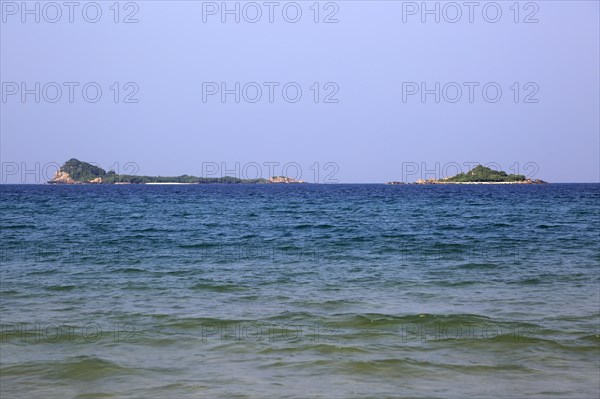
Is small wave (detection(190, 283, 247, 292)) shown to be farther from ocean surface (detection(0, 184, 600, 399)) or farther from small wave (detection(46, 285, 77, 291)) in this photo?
small wave (detection(46, 285, 77, 291))

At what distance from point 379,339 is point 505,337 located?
184 centimetres

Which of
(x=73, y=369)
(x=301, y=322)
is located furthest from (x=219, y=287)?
(x=73, y=369)

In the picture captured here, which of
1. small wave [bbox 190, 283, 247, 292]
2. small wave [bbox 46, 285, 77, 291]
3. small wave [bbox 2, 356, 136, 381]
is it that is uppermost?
small wave [bbox 46, 285, 77, 291]

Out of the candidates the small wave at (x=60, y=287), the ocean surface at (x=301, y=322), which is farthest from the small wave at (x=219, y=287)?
the small wave at (x=60, y=287)

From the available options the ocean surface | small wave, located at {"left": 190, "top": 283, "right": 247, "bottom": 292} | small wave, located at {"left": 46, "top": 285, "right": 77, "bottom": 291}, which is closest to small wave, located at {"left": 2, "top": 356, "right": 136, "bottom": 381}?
the ocean surface

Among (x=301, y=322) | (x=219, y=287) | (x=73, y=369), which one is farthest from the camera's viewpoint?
(x=219, y=287)

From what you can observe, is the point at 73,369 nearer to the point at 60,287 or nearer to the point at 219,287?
the point at 219,287

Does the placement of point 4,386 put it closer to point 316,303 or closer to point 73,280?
point 316,303

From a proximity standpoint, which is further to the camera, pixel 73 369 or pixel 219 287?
pixel 219 287

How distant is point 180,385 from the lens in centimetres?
706

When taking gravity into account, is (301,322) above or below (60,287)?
below

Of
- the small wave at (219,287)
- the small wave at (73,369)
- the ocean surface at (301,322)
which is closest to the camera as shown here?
the ocean surface at (301,322)

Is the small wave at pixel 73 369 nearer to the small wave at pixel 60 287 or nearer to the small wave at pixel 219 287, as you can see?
the small wave at pixel 219 287

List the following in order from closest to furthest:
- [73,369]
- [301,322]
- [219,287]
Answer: [73,369], [301,322], [219,287]
